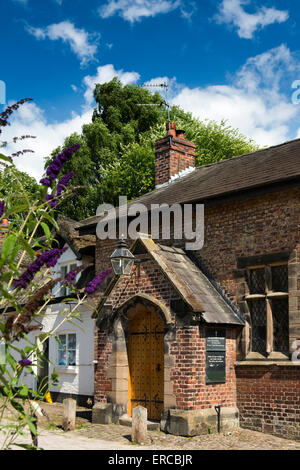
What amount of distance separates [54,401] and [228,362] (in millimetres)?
8649

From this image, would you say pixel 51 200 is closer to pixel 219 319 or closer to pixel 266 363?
pixel 219 319

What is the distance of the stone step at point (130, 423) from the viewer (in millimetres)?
11633

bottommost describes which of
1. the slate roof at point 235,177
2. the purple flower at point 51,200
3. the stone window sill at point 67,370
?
the stone window sill at point 67,370

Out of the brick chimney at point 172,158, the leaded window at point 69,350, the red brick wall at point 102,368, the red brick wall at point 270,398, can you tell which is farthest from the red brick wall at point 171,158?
the red brick wall at point 270,398

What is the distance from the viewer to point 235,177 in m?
14.2

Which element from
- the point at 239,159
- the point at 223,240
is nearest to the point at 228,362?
the point at 223,240

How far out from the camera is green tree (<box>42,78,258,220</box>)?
30938 mm

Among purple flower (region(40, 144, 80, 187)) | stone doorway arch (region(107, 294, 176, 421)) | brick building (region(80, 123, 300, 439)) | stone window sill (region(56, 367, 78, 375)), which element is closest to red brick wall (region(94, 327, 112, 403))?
brick building (region(80, 123, 300, 439))

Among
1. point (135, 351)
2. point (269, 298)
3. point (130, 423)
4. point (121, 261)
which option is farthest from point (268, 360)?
point (121, 261)

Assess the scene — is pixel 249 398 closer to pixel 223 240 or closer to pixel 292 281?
pixel 292 281

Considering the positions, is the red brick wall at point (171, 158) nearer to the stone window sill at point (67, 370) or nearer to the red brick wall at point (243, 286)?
the red brick wall at point (243, 286)

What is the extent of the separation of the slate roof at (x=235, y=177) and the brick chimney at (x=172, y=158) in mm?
A: 534

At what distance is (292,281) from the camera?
464 inches

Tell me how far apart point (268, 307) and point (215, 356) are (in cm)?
167
